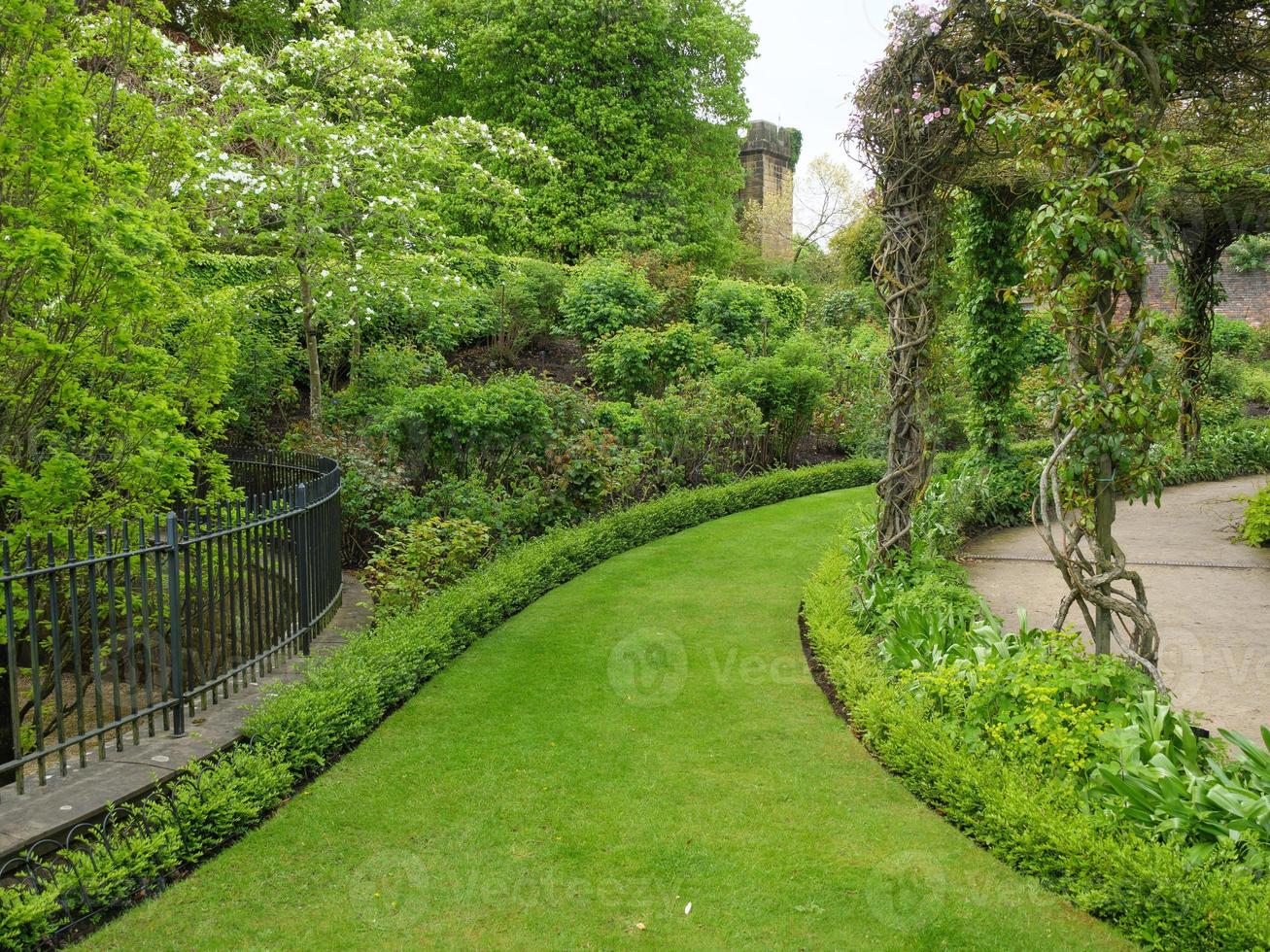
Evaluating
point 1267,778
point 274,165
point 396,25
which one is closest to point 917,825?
point 1267,778

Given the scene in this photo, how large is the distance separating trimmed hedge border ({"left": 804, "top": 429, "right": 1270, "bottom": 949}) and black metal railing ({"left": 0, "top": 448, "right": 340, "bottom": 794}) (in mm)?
3613

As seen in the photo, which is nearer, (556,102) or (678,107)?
(556,102)

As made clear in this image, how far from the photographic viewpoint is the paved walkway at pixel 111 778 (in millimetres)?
3482

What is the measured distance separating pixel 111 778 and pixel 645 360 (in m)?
9.92

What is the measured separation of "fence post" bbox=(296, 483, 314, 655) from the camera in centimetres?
587

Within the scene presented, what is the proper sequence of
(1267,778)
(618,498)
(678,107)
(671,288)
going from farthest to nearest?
1. (678,107)
2. (671,288)
3. (618,498)
4. (1267,778)

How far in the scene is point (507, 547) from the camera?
855 cm

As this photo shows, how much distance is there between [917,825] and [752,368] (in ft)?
31.9

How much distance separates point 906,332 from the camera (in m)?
6.48

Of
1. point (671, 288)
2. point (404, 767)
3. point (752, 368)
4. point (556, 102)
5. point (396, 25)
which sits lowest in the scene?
point (404, 767)

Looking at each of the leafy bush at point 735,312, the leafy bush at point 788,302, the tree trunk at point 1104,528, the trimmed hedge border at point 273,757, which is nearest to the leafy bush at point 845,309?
the leafy bush at point 788,302

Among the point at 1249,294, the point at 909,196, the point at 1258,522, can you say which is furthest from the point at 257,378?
the point at 1249,294

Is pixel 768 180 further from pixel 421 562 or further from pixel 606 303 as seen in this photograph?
pixel 421 562

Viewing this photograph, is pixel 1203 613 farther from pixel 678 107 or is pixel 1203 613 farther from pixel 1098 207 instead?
pixel 678 107
